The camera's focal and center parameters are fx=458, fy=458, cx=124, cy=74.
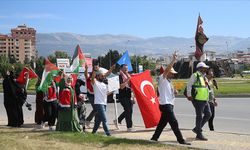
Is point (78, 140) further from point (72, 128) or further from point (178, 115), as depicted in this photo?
point (178, 115)

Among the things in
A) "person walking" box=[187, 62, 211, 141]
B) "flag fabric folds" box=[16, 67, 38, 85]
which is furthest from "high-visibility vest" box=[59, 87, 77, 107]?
"person walking" box=[187, 62, 211, 141]

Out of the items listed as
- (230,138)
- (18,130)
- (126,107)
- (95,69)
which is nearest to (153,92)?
(126,107)

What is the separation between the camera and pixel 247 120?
14492 millimetres

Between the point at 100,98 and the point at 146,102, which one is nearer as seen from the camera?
the point at 100,98

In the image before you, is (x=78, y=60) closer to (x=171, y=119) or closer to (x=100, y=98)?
(x=100, y=98)

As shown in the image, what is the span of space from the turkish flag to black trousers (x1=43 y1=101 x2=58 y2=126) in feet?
7.58

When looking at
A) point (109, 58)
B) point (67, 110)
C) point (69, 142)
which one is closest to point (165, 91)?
point (69, 142)

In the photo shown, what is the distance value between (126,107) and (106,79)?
3.38 ft

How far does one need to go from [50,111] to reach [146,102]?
2.64 metres

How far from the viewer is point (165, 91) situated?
9398 mm

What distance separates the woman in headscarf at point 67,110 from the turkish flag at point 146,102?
5.37ft

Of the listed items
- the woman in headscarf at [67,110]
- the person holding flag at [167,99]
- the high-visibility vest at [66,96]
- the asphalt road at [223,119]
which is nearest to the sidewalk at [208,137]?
the person holding flag at [167,99]

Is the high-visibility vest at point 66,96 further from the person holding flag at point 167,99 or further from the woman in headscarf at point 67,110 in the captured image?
the person holding flag at point 167,99

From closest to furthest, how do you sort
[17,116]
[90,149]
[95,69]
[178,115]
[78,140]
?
[90,149], [78,140], [95,69], [17,116], [178,115]
